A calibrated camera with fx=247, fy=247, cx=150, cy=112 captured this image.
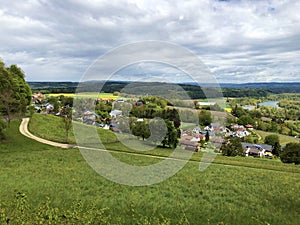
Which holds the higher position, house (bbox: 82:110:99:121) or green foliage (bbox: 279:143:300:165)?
house (bbox: 82:110:99:121)

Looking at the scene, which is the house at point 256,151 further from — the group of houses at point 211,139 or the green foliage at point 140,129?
the green foliage at point 140,129

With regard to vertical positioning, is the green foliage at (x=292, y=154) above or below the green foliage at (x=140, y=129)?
below

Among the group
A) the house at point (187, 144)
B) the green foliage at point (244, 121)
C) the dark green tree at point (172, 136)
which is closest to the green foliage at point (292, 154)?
the house at point (187, 144)

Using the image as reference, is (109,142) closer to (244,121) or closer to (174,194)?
(174,194)

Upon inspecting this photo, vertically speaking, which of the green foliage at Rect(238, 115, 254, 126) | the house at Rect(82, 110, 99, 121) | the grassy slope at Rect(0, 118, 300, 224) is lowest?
the green foliage at Rect(238, 115, 254, 126)

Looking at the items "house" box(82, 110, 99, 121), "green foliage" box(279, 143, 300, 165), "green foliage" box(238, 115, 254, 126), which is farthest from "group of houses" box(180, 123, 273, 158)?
"green foliage" box(238, 115, 254, 126)

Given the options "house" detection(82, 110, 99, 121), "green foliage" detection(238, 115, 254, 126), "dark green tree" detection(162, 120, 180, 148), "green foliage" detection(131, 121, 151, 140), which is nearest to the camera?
"green foliage" detection(131, 121, 151, 140)

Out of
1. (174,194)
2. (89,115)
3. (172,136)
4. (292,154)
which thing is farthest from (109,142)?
(292,154)

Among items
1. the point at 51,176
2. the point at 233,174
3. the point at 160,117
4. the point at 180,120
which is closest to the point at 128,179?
the point at 51,176

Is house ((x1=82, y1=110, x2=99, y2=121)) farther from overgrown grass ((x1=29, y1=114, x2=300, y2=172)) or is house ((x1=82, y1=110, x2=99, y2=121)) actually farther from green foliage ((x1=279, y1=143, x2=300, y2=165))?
green foliage ((x1=279, y1=143, x2=300, y2=165))
